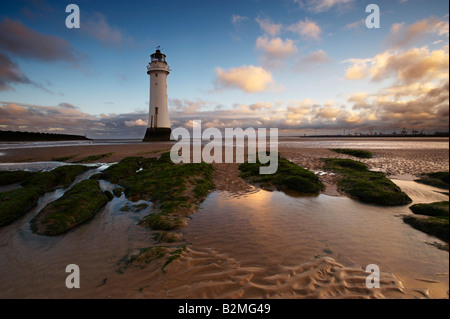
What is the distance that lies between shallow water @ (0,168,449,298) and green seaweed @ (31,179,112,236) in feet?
0.90

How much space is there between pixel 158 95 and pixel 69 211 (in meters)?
37.3

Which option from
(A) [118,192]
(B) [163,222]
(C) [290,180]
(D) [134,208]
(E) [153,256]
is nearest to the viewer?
(E) [153,256]

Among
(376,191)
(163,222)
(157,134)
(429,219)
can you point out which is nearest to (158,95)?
(157,134)

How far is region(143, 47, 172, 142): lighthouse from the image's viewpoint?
3922 cm

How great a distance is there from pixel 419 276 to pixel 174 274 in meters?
4.20

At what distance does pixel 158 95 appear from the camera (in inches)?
1545

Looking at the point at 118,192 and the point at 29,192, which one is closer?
the point at 29,192

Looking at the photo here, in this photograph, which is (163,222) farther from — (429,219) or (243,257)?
(429,219)

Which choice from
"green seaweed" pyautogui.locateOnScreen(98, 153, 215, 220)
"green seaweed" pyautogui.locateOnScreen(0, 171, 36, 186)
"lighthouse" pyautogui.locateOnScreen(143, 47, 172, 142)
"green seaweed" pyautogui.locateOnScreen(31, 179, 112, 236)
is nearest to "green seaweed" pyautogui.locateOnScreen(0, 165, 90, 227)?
"green seaweed" pyautogui.locateOnScreen(0, 171, 36, 186)

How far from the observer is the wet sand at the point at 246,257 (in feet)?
10.4

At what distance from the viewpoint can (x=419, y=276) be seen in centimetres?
327

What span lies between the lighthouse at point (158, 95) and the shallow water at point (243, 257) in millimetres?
35602
